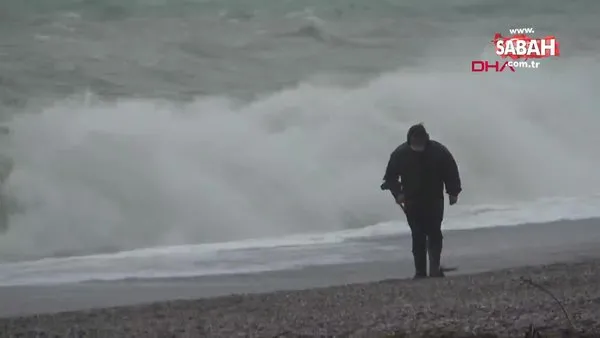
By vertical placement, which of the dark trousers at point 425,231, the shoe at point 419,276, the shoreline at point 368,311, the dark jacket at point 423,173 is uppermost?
the dark jacket at point 423,173

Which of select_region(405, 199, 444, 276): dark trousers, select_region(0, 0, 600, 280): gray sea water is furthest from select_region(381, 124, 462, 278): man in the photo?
select_region(0, 0, 600, 280): gray sea water

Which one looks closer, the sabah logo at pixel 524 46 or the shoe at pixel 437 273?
the shoe at pixel 437 273

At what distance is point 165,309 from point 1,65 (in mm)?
13321

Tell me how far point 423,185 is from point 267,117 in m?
8.69

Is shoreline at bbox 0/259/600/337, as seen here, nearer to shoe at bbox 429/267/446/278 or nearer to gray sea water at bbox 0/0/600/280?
shoe at bbox 429/267/446/278

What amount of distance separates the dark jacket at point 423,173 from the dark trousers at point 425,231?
0.20ft

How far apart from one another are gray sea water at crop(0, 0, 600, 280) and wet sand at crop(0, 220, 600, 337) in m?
2.04

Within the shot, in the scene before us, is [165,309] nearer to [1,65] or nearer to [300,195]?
[300,195]

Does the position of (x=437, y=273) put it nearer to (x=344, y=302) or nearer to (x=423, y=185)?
(x=423, y=185)

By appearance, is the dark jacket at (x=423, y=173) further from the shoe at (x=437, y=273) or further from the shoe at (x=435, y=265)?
the shoe at (x=437, y=273)

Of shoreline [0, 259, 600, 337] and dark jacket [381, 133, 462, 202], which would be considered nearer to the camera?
shoreline [0, 259, 600, 337]

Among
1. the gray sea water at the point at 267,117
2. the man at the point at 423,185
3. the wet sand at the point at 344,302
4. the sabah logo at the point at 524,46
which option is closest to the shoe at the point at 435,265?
the man at the point at 423,185

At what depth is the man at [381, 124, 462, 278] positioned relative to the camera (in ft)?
27.2

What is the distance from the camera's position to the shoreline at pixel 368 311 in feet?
19.1
